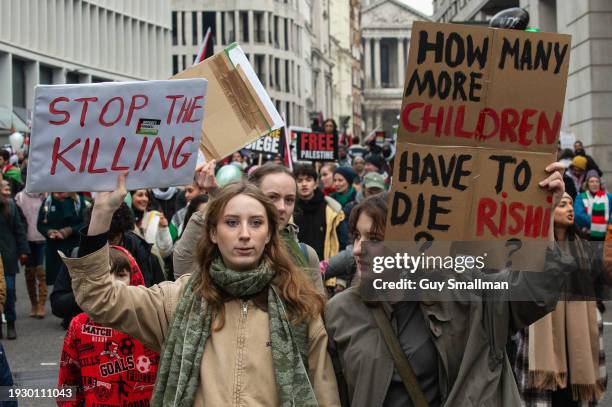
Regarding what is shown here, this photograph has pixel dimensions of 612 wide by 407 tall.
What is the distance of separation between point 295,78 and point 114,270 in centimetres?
8753

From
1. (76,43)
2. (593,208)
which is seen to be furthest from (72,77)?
(593,208)

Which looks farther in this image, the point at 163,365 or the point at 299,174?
the point at 299,174

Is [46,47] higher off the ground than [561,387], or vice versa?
[46,47]

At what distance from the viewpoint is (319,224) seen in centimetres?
884

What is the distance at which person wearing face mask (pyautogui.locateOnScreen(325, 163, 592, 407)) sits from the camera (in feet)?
12.1

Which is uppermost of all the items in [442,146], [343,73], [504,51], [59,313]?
[343,73]

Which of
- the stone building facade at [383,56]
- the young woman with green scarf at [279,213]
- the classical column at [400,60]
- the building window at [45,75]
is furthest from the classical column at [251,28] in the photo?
the young woman with green scarf at [279,213]

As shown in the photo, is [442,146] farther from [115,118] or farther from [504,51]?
[115,118]

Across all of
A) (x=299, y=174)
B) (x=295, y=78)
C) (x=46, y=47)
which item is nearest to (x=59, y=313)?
(x=299, y=174)

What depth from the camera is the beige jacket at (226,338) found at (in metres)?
3.68

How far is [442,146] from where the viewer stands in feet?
13.2

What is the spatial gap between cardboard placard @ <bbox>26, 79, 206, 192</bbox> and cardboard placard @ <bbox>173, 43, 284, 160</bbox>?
1261 mm

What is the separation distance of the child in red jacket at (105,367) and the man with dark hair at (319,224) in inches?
147

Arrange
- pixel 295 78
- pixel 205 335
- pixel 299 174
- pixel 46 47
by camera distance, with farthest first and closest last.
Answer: pixel 295 78 < pixel 46 47 < pixel 299 174 < pixel 205 335
